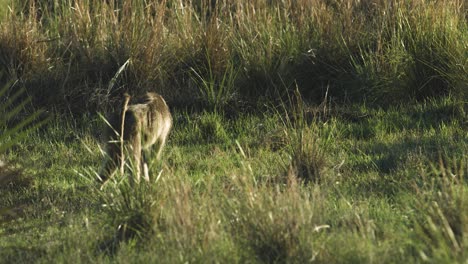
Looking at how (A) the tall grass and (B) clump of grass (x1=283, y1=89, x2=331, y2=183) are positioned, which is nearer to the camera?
(B) clump of grass (x1=283, y1=89, x2=331, y2=183)

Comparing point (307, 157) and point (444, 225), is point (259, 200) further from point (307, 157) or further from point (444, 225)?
point (307, 157)

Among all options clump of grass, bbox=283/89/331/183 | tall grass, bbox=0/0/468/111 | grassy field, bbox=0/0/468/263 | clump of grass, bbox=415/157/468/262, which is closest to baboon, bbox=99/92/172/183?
grassy field, bbox=0/0/468/263

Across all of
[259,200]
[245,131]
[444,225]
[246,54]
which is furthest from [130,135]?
[246,54]

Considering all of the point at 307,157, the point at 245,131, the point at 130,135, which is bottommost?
the point at 245,131

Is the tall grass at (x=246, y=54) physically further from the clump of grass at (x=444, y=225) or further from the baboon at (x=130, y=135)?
the clump of grass at (x=444, y=225)

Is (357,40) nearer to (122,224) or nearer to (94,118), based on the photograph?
(94,118)

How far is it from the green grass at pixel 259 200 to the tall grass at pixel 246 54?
24.1 inches

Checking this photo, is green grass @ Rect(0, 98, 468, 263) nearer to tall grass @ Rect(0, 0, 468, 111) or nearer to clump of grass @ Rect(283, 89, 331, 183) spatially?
clump of grass @ Rect(283, 89, 331, 183)

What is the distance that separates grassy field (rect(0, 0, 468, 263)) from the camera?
17.7 feet

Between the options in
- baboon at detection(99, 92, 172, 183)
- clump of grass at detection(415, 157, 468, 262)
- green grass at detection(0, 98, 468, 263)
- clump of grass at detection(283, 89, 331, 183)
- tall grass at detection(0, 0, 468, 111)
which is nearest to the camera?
clump of grass at detection(415, 157, 468, 262)

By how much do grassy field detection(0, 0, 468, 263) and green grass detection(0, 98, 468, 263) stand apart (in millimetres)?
18

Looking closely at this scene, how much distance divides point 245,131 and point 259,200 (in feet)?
11.7

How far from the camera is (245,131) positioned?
8953 mm

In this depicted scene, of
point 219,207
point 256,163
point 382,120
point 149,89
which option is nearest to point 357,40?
point 382,120
